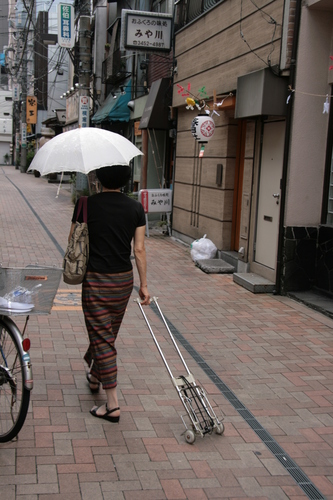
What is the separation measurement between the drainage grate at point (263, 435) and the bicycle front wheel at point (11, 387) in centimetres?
169

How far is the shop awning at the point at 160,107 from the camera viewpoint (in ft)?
44.8

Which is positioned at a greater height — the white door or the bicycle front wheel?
the white door

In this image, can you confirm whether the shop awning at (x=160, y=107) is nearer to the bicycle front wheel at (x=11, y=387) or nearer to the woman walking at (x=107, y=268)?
the woman walking at (x=107, y=268)

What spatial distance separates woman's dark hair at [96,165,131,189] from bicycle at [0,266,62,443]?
2.39 feet

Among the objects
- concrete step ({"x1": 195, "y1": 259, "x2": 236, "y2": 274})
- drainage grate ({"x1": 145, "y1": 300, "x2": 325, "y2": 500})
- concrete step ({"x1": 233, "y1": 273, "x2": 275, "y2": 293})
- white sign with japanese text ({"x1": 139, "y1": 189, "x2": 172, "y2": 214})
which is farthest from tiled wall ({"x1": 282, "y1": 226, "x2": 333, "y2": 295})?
white sign with japanese text ({"x1": 139, "y1": 189, "x2": 172, "y2": 214})

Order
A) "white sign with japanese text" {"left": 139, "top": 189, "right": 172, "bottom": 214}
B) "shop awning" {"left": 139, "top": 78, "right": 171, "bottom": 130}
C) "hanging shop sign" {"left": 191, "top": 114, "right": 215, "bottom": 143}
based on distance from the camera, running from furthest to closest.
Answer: "shop awning" {"left": 139, "top": 78, "right": 171, "bottom": 130}
"white sign with japanese text" {"left": 139, "top": 189, "right": 172, "bottom": 214}
"hanging shop sign" {"left": 191, "top": 114, "right": 215, "bottom": 143}

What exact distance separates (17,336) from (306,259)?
5266mm

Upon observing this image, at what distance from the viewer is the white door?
8.37 meters

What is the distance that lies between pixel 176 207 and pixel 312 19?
6.21 meters

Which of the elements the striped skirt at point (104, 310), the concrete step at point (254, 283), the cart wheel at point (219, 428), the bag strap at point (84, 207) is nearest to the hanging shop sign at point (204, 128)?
the concrete step at point (254, 283)

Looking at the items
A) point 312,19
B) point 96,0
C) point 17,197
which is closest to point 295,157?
point 312,19

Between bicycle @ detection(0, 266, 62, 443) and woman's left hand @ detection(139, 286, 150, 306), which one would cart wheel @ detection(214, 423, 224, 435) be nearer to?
woman's left hand @ detection(139, 286, 150, 306)

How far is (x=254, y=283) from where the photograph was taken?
27.5 ft

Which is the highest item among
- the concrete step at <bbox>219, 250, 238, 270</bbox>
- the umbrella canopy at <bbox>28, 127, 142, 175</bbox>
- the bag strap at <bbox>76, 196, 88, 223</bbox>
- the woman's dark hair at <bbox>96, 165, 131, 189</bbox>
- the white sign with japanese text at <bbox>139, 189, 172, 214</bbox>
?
the umbrella canopy at <bbox>28, 127, 142, 175</bbox>
